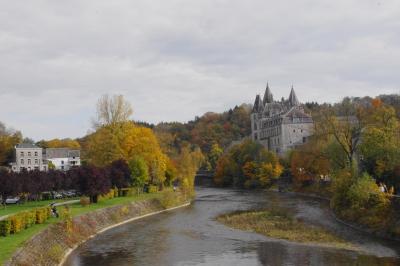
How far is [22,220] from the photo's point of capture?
37.2 meters

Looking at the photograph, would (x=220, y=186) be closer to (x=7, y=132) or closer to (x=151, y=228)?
(x=7, y=132)

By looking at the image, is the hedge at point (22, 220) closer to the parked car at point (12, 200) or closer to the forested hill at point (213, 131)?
the parked car at point (12, 200)

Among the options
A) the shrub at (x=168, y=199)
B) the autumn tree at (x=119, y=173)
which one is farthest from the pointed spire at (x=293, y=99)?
the autumn tree at (x=119, y=173)

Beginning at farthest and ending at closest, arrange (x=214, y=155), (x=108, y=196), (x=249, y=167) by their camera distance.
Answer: (x=214, y=155) < (x=249, y=167) < (x=108, y=196)

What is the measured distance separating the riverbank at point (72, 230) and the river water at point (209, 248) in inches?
43.2

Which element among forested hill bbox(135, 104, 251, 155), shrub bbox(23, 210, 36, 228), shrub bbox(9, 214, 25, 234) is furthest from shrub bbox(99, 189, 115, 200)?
forested hill bbox(135, 104, 251, 155)

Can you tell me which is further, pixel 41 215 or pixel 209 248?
pixel 41 215

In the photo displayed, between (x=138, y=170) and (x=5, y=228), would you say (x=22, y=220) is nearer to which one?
(x=5, y=228)

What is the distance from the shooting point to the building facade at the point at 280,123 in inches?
5285

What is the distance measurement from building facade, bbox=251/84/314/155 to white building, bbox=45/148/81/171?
175 feet

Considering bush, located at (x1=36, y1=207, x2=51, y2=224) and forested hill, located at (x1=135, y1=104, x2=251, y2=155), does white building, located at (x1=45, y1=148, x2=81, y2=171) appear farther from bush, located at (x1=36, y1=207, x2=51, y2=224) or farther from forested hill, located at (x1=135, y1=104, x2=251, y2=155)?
bush, located at (x1=36, y1=207, x2=51, y2=224)

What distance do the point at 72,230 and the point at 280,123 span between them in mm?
98998

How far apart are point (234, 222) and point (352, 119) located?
3199 cm

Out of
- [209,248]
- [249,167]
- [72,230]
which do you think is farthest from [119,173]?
[249,167]
